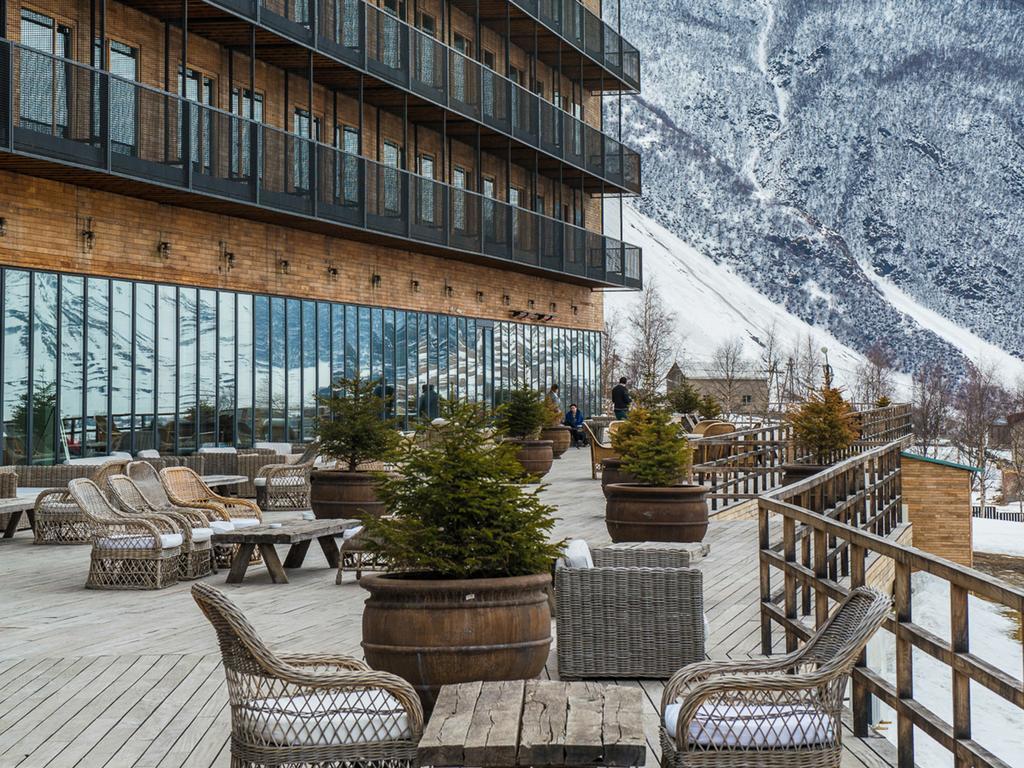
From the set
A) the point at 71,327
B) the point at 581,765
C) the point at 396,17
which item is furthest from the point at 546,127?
the point at 581,765

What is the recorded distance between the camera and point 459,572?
6297 mm

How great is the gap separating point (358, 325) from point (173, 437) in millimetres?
6675

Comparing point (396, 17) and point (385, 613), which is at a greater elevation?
point (396, 17)

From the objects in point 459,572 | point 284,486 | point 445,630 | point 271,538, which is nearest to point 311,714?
point 445,630

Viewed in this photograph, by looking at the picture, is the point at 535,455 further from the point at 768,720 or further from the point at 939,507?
the point at 768,720

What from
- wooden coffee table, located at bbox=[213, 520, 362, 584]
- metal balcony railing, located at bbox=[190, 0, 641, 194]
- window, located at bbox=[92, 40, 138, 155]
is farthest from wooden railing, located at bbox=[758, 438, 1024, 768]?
metal balcony railing, located at bbox=[190, 0, 641, 194]

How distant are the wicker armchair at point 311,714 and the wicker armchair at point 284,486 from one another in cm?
1425

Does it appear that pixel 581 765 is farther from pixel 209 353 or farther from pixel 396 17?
pixel 396 17

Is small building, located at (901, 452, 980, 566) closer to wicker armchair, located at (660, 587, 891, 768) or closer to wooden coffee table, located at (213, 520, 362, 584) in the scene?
wooden coffee table, located at (213, 520, 362, 584)

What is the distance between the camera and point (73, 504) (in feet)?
50.5

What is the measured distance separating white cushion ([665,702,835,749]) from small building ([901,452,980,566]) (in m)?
23.9

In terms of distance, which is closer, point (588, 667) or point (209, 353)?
point (588, 667)

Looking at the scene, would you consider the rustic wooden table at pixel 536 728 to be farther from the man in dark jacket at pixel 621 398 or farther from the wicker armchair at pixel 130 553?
the man in dark jacket at pixel 621 398

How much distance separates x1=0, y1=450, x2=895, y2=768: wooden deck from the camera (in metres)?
6.39
